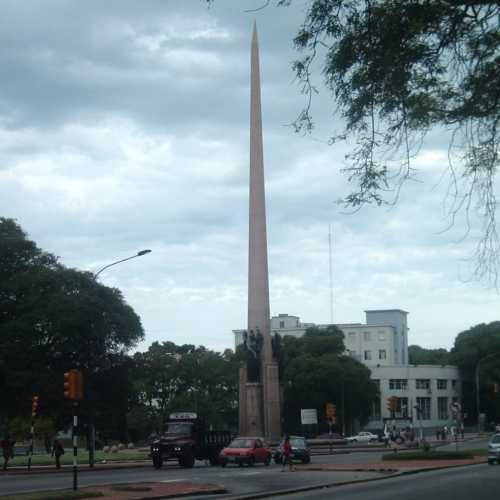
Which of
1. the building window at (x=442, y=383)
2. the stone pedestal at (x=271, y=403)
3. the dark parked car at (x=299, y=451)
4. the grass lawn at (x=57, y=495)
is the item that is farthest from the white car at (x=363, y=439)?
the grass lawn at (x=57, y=495)

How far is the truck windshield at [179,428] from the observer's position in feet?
138

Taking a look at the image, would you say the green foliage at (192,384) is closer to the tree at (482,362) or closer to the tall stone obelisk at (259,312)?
the tall stone obelisk at (259,312)

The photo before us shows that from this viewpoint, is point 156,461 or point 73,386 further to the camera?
point 156,461

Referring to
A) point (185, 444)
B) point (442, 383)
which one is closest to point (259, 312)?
point (185, 444)

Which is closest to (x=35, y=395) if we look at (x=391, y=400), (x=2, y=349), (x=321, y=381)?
(x=2, y=349)

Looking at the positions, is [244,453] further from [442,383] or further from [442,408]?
[442,408]

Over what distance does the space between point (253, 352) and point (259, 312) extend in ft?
9.21

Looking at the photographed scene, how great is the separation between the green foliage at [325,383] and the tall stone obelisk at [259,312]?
A: 29.5 meters

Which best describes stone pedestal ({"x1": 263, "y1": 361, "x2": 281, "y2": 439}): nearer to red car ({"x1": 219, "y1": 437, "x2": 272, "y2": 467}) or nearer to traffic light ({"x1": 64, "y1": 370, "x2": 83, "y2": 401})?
red car ({"x1": 219, "y1": 437, "x2": 272, "y2": 467})

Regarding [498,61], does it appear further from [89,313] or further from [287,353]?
[287,353]

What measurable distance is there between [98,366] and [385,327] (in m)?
87.4

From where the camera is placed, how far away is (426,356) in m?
143

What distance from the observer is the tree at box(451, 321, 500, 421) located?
357 feet

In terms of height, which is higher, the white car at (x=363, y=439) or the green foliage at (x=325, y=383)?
the green foliage at (x=325, y=383)
